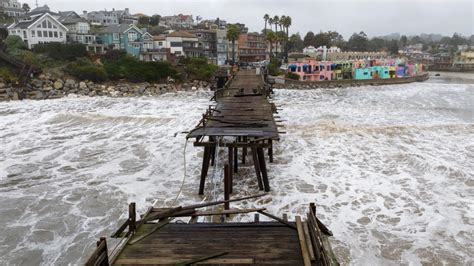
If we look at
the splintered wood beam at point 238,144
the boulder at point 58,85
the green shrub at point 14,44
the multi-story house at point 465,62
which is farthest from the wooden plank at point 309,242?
the multi-story house at point 465,62

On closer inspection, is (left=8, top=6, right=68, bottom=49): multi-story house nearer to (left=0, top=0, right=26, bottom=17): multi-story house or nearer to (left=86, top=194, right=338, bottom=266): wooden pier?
(left=0, top=0, right=26, bottom=17): multi-story house

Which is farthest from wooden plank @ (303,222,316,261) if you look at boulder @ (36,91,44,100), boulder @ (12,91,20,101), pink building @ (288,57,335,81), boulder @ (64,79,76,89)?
pink building @ (288,57,335,81)

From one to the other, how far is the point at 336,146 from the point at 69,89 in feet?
116

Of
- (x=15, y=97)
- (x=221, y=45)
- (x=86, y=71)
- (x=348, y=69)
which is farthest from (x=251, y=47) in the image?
(x=15, y=97)

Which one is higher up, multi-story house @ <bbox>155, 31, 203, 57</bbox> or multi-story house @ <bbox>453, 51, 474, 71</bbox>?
multi-story house @ <bbox>155, 31, 203, 57</bbox>

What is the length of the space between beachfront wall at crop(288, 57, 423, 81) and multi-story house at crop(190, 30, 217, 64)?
1779 cm

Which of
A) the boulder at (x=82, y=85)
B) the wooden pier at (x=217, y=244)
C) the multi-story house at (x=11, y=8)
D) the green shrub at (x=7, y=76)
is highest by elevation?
the multi-story house at (x=11, y=8)

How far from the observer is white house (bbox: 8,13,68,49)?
174ft

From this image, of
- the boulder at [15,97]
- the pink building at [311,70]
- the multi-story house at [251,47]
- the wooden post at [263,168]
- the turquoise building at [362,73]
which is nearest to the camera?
the wooden post at [263,168]

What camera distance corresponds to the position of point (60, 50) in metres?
51.0

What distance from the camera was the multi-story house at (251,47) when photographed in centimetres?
8038

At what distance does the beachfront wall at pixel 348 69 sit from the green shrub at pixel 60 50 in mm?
34688

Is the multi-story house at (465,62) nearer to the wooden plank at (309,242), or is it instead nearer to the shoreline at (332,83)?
the shoreline at (332,83)

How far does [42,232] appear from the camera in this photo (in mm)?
11305
